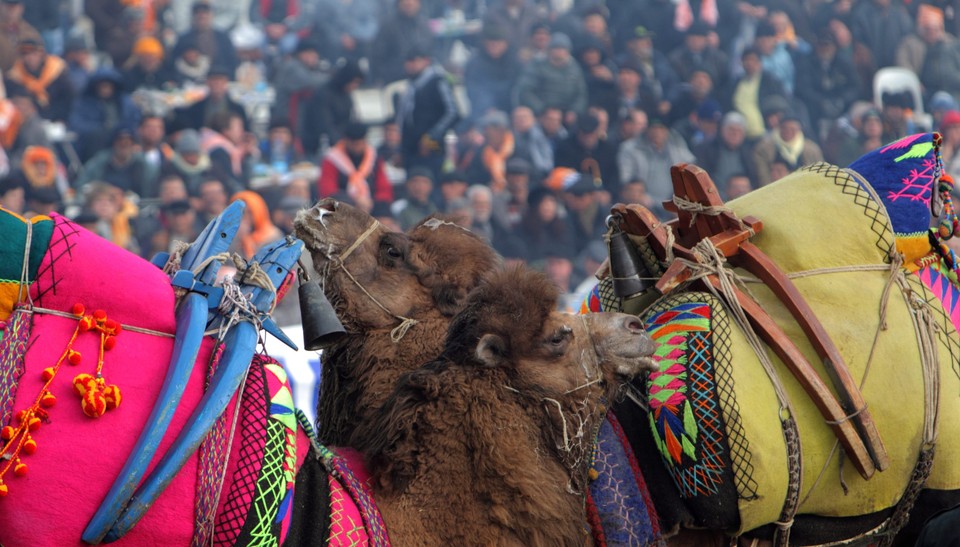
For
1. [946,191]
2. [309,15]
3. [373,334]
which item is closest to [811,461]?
[946,191]

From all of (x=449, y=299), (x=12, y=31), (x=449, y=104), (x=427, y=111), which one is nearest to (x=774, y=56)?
(x=449, y=104)

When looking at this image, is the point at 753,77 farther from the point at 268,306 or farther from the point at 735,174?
the point at 268,306

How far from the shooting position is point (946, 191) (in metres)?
3.69

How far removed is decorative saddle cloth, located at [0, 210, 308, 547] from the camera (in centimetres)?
225

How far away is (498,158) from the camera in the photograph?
11.3 meters

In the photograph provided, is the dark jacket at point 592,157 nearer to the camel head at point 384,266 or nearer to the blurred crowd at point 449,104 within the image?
the blurred crowd at point 449,104

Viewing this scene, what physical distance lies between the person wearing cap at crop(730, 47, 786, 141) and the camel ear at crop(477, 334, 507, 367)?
10200mm

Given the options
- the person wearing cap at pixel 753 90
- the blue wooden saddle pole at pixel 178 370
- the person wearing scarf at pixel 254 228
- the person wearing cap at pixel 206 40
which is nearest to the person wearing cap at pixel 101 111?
the person wearing cap at pixel 206 40

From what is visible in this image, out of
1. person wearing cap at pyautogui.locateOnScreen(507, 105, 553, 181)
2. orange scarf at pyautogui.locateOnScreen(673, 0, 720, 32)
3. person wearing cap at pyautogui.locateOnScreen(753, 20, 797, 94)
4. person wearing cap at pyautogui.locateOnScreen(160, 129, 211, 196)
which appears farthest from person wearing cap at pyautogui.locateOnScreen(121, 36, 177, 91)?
person wearing cap at pyautogui.locateOnScreen(753, 20, 797, 94)

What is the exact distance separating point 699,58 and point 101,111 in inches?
276

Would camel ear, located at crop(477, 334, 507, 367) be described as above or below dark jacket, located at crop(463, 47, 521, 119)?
below

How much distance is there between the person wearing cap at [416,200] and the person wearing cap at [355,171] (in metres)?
0.16

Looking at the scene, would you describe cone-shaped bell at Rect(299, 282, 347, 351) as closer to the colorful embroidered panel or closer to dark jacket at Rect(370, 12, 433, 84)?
the colorful embroidered panel

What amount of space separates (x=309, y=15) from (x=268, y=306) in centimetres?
1024
